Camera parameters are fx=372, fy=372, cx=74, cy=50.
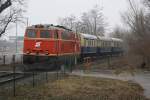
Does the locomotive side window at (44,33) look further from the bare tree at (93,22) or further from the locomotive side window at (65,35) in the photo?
the bare tree at (93,22)

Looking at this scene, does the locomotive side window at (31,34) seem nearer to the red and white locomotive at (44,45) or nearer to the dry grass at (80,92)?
the red and white locomotive at (44,45)

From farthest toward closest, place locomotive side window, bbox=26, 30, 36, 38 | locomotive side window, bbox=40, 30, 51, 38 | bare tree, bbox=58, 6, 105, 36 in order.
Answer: bare tree, bbox=58, 6, 105, 36 < locomotive side window, bbox=26, 30, 36, 38 < locomotive side window, bbox=40, 30, 51, 38

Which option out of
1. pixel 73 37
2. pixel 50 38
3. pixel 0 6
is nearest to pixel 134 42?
pixel 73 37

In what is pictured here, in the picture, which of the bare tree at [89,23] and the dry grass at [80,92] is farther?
the bare tree at [89,23]

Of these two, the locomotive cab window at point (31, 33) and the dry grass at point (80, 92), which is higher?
the locomotive cab window at point (31, 33)

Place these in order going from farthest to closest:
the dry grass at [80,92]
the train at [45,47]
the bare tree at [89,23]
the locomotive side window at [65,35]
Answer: the bare tree at [89,23] → the locomotive side window at [65,35] → the train at [45,47] → the dry grass at [80,92]

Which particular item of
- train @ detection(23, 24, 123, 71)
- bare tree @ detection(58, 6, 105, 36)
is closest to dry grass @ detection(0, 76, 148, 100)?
train @ detection(23, 24, 123, 71)

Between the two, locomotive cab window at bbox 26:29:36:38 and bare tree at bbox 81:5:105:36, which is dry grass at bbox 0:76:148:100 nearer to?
locomotive cab window at bbox 26:29:36:38

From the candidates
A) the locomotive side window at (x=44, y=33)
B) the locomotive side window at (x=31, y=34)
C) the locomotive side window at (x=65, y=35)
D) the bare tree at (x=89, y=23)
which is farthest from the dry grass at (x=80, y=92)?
the bare tree at (x=89, y=23)

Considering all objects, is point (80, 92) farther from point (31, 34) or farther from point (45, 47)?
point (31, 34)

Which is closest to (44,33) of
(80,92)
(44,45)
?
(44,45)

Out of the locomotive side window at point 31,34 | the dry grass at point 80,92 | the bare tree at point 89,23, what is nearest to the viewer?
the dry grass at point 80,92

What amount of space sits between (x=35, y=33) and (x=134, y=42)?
425 inches

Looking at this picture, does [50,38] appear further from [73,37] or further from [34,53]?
[73,37]
